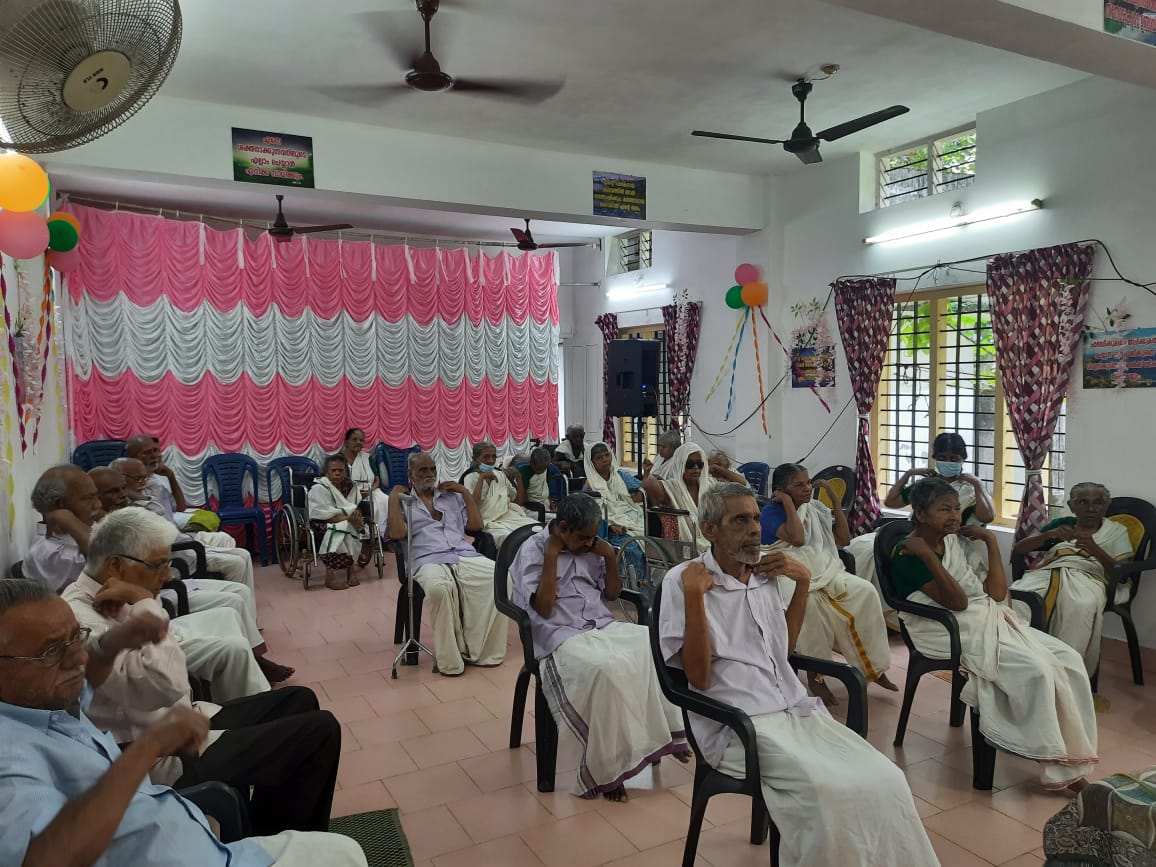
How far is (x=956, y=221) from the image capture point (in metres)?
5.85

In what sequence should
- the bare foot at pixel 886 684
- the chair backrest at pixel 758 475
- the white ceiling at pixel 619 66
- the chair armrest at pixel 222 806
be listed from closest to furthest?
the chair armrest at pixel 222 806 → the white ceiling at pixel 619 66 → the bare foot at pixel 886 684 → the chair backrest at pixel 758 475

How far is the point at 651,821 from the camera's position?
296cm

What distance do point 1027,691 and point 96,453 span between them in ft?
23.4

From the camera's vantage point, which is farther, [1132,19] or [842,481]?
[842,481]

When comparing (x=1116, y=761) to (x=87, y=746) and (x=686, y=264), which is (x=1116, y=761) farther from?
(x=686, y=264)

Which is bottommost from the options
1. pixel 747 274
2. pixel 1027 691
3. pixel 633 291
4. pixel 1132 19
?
pixel 1027 691

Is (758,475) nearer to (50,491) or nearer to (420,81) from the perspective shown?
(420,81)

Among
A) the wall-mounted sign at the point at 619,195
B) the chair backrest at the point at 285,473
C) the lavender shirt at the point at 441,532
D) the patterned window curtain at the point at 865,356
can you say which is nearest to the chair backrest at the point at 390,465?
the chair backrest at the point at 285,473

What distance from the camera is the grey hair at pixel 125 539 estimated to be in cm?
263

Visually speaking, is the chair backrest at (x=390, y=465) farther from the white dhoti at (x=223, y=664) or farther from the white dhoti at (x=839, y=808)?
the white dhoti at (x=839, y=808)

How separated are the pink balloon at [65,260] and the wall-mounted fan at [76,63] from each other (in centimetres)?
489

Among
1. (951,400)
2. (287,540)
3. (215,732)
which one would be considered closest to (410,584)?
(215,732)

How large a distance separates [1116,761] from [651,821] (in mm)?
2087

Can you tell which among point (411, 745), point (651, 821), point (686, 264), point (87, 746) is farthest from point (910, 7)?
point (686, 264)
